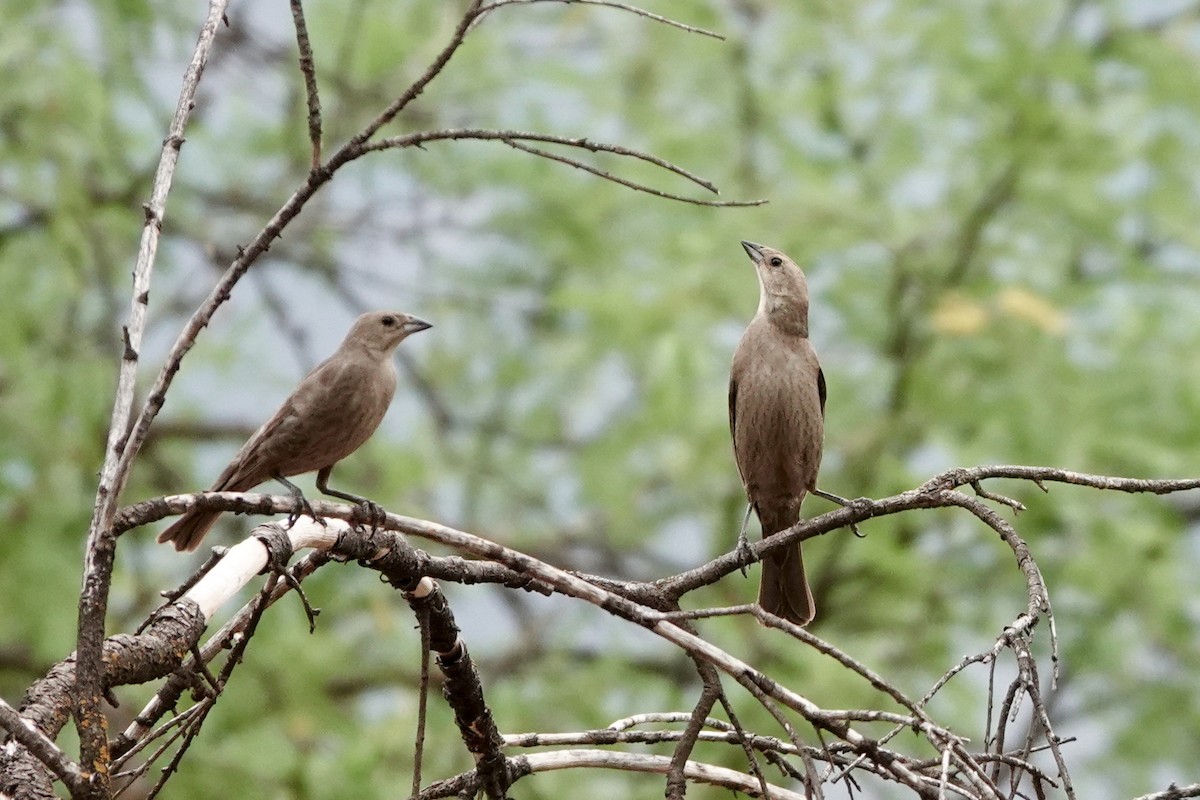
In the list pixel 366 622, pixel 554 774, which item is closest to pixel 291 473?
pixel 554 774

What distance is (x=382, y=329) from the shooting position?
4.21 m

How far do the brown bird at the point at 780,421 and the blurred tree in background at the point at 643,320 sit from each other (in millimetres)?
2129

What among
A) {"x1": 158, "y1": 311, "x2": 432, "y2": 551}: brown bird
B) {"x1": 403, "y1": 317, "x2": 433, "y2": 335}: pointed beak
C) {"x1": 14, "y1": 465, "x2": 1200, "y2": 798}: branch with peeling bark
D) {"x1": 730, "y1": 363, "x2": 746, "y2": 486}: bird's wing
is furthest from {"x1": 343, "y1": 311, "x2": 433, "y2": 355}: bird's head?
{"x1": 14, "y1": 465, "x2": 1200, "y2": 798}: branch with peeling bark

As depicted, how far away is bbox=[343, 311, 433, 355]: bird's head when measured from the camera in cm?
409

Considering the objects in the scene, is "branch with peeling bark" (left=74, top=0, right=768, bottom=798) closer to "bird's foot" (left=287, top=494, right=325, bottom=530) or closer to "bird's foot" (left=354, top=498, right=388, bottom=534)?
"bird's foot" (left=287, top=494, right=325, bottom=530)

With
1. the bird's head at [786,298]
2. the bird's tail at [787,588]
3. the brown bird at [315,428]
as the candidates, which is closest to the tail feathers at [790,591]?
the bird's tail at [787,588]

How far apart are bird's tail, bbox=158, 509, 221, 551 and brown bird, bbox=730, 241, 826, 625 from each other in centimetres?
189

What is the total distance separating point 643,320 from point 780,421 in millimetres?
3046

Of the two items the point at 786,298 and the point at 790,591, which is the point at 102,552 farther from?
the point at 786,298

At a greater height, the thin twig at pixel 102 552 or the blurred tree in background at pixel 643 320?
the blurred tree in background at pixel 643 320

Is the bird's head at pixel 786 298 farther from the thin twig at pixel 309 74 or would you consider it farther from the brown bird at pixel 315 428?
the thin twig at pixel 309 74

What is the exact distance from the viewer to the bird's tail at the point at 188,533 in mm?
3590

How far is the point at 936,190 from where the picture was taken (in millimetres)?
10125

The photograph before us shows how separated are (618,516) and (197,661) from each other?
6855 mm
